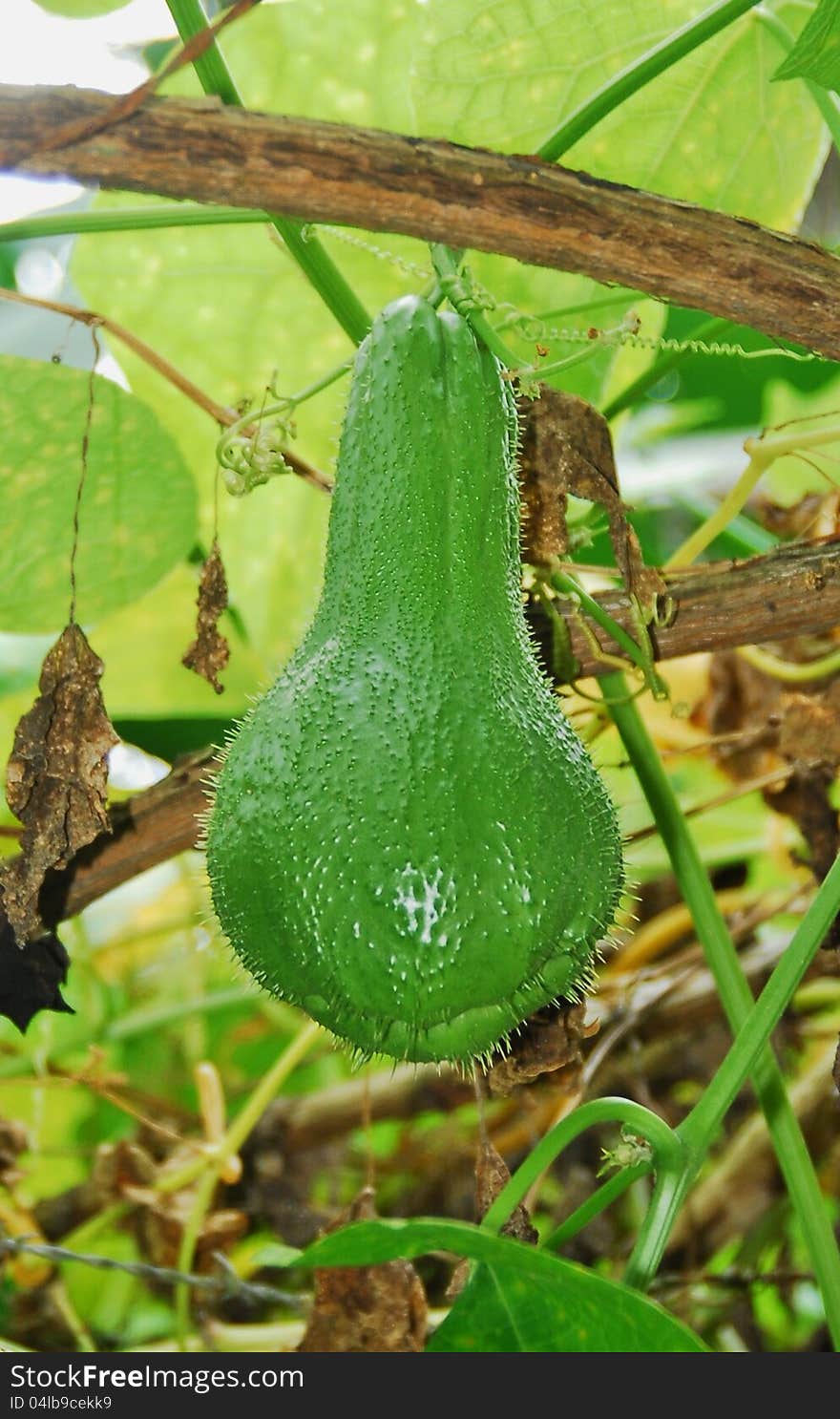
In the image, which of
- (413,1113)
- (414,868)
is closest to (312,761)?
(414,868)

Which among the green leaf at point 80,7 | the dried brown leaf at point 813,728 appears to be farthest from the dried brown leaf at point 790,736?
the green leaf at point 80,7

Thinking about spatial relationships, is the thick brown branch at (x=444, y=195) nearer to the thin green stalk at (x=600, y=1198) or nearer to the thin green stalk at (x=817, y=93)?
the thin green stalk at (x=817, y=93)

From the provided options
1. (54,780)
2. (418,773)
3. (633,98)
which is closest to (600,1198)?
(418,773)

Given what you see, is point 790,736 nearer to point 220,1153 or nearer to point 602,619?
point 602,619

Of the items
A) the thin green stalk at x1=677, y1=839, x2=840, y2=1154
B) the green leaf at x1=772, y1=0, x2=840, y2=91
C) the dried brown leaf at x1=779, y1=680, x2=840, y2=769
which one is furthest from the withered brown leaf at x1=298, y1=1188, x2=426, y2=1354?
the green leaf at x1=772, y1=0, x2=840, y2=91

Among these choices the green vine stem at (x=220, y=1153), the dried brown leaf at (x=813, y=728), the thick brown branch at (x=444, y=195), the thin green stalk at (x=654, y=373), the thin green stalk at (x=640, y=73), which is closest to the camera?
the thick brown branch at (x=444, y=195)

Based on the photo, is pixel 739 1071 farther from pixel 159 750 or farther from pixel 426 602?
pixel 159 750
